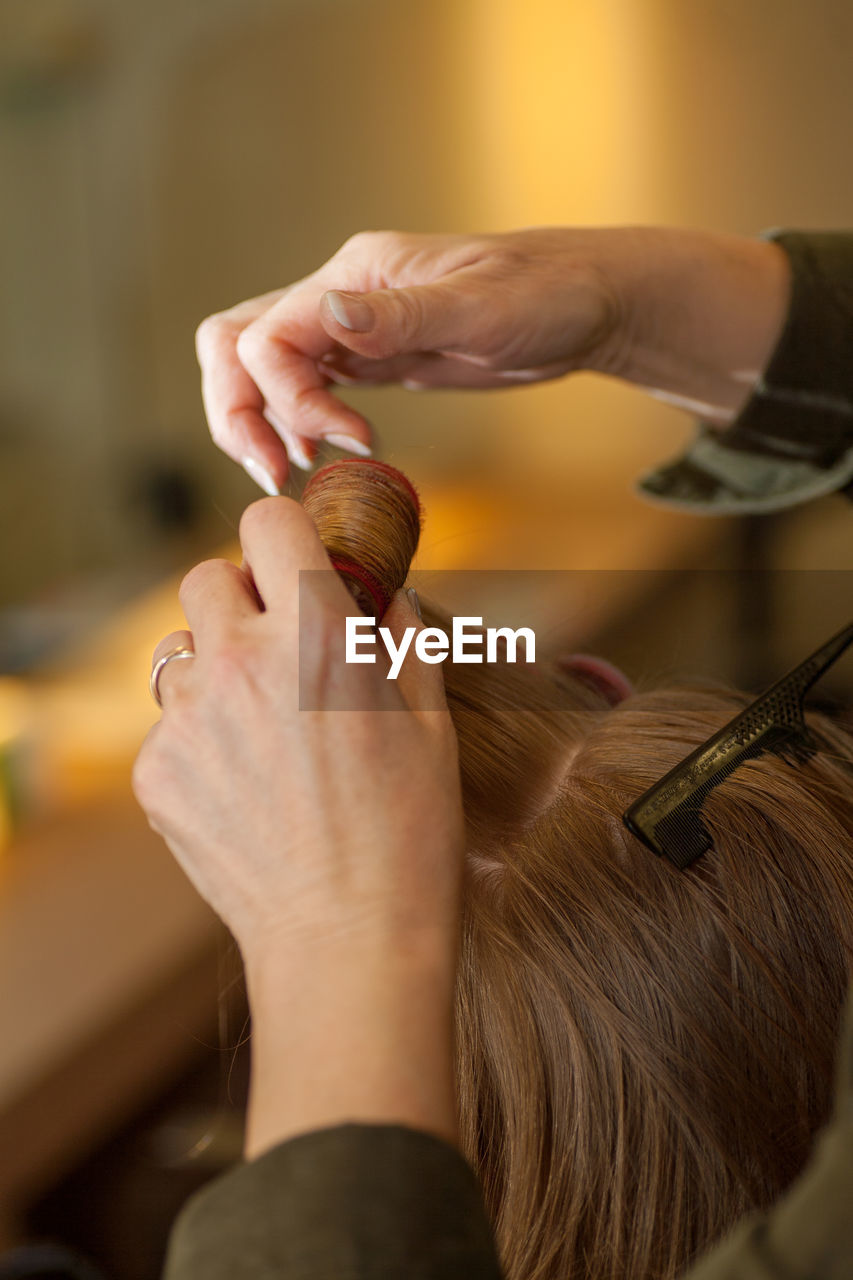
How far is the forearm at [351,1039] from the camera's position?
0.43 m

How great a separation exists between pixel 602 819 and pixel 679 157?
213 centimetres

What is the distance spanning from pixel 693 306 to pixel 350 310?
0.43 metres

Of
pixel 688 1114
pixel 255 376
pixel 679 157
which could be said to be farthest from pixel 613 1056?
pixel 679 157

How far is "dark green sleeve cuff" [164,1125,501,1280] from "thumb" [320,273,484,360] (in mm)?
529

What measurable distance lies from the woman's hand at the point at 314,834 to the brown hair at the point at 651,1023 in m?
0.20

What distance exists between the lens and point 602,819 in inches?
27.3

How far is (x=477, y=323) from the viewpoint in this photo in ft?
2.79

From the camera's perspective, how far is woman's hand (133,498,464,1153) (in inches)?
17.4

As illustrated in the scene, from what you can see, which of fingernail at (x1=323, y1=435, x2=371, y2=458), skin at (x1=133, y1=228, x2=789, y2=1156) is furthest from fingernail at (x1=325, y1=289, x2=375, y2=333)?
skin at (x1=133, y1=228, x2=789, y2=1156)

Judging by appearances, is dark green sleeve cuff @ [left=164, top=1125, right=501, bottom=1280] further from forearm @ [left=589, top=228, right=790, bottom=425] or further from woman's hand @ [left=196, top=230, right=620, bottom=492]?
forearm @ [left=589, top=228, right=790, bottom=425]

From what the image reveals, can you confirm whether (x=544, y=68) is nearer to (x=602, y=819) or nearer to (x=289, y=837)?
(x=602, y=819)

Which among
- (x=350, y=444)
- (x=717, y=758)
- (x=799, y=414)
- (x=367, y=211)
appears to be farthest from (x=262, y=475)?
(x=367, y=211)

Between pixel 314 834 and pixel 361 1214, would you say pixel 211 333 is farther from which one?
pixel 361 1214

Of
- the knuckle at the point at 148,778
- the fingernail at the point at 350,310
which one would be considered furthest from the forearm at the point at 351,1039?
the fingernail at the point at 350,310
